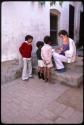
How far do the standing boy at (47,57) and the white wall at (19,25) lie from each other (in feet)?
3.02

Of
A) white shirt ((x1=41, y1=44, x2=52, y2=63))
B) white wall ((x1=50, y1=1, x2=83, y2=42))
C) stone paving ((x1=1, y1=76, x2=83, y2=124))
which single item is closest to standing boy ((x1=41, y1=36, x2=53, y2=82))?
white shirt ((x1=41, y1=44, x2=52, y2=63))

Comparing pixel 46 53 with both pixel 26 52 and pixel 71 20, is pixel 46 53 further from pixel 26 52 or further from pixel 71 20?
pixel 71 20

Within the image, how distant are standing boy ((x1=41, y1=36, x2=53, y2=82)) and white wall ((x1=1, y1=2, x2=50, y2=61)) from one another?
0.92m

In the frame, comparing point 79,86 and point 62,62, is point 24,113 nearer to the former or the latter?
point 79,86

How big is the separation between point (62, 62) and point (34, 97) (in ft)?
6.70

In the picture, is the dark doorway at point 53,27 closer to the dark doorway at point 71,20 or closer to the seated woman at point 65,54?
the dark doorway at point 71,20

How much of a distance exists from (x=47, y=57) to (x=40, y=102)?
166 centimetres

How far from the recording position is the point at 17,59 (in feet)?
21.4

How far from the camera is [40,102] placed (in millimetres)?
4883

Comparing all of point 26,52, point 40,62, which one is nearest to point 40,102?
point 40,62

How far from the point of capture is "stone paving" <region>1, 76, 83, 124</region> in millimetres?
4176

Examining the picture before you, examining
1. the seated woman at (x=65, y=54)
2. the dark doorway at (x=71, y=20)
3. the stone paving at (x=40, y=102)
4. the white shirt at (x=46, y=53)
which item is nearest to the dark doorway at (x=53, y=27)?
the dark doorway at (x=71, y=20)

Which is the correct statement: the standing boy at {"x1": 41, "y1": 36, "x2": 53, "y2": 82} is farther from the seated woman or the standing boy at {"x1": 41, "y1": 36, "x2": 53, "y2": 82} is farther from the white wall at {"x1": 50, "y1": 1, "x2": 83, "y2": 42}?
the white wall at {"x1": 50, "y1": 1, "x2": 83, "y2": 42}

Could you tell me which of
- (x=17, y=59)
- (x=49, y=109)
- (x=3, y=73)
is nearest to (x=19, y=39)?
(x=17, y=59)
